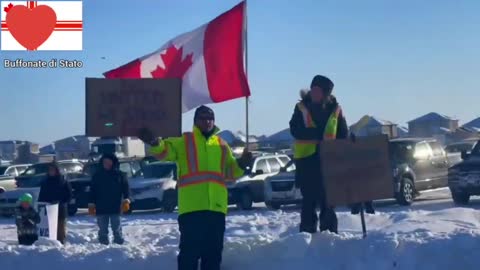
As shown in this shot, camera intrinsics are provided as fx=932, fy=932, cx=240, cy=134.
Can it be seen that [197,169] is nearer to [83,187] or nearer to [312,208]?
[312,208]

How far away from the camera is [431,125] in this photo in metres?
81.2

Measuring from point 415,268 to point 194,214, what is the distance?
220 centimetres

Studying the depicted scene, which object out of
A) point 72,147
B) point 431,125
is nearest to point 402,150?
point 431,125

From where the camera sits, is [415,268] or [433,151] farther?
[433,151]

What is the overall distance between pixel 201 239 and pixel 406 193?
16.0 meters

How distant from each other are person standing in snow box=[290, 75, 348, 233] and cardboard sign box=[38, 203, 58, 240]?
594 cm

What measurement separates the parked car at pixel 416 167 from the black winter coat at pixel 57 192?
1037 cm

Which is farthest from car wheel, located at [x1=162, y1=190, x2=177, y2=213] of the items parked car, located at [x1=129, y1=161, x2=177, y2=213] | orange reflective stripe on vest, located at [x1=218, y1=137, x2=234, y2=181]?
orange reflective stripe on vest, located at [x1=218, y1=137, x2=234, y2=181]

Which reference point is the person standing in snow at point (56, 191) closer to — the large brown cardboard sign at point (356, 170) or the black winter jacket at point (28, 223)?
the black winter jacket at point (28, 223)

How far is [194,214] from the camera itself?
9016 mm

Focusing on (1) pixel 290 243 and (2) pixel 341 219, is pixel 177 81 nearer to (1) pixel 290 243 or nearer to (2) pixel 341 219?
(1) pixel 290 243

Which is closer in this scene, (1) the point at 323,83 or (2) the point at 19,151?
(1) the point at 323,83

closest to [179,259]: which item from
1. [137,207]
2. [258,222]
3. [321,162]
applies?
[321,162]

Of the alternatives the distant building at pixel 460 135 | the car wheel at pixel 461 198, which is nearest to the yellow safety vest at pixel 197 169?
the car wheel at pixel 461 198
